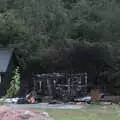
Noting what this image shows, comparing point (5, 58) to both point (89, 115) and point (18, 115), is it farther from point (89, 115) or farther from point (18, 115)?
point (18, 115)

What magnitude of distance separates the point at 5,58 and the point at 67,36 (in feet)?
15.0

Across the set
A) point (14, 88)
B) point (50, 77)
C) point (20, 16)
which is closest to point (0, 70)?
point (50, 77)

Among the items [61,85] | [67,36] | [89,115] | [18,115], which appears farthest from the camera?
[67,36]

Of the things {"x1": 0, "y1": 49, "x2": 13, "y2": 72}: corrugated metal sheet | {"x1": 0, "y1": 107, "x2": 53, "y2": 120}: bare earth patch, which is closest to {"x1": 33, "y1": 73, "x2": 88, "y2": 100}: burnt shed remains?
{"x1": 0, "y1": 49, "x2": 13, "y2": 72}: corrugated metal sheet

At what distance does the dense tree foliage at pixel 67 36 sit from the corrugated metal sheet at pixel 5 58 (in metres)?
0.85

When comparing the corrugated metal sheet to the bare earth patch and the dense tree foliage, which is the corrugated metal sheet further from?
the bare earth patch

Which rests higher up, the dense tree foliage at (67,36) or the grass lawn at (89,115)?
the dense tree foliage at (67,36)

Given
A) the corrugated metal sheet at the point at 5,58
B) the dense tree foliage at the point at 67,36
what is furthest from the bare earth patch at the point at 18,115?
the corrugated metal sheet at the point at 5,58

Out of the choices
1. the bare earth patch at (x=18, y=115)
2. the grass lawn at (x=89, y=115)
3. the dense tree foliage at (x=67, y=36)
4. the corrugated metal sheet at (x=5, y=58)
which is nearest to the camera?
the bare earth patch at (x=18, y=115)

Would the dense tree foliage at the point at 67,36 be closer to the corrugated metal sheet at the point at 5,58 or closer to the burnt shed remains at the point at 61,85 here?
the burnt shed remains at the point at 61,85

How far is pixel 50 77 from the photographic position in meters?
25.8

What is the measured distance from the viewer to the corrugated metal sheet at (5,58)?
26561mm

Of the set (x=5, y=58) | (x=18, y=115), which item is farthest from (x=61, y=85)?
(x=18, y=115)

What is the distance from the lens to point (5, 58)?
27531 mm
